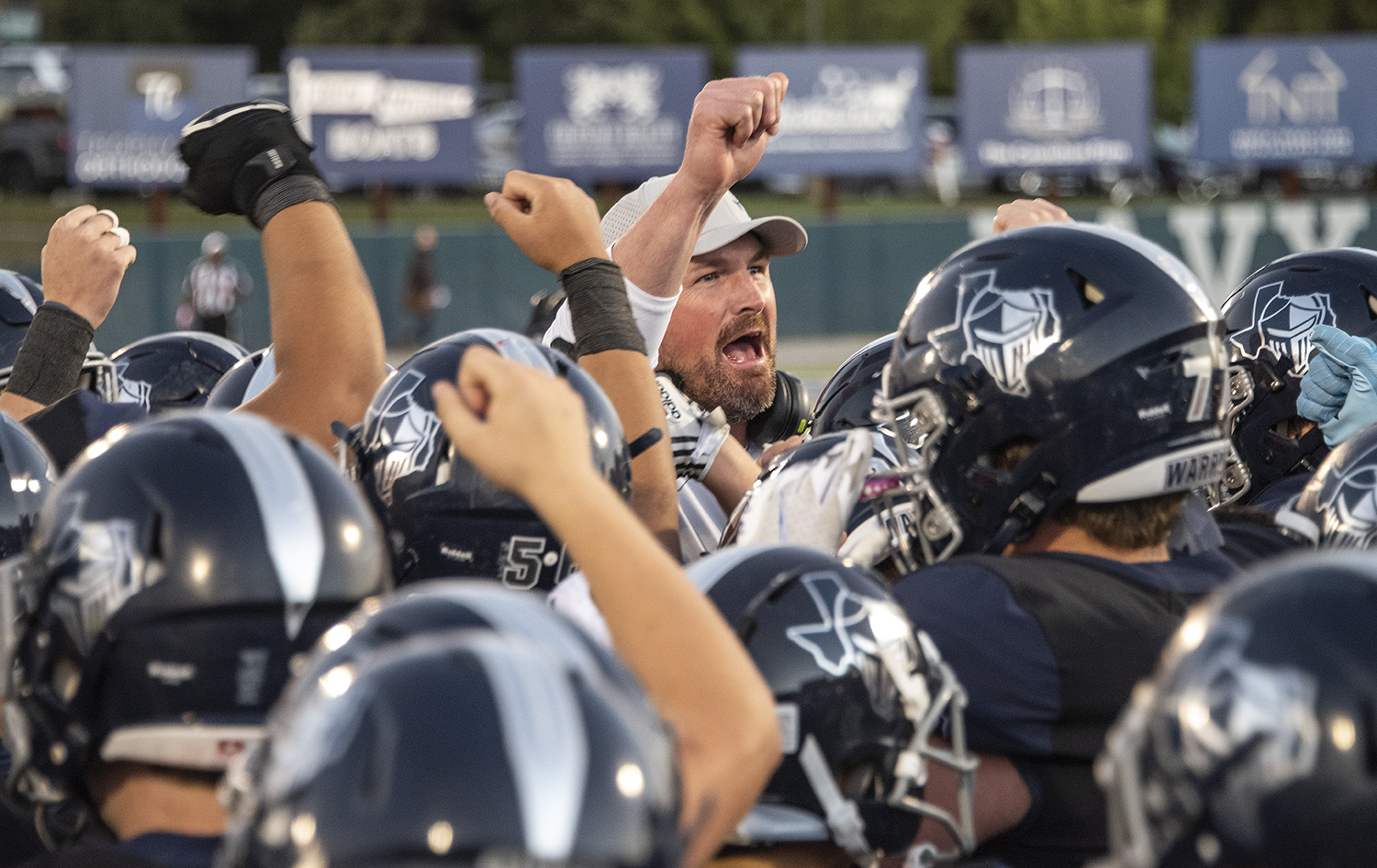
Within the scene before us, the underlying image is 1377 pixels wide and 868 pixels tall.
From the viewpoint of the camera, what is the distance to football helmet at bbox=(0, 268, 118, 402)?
4.29 meters

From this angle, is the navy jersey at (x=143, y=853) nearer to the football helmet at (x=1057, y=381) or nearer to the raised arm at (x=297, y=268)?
the raised arm at (x=297, y=268)

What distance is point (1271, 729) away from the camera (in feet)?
5.05

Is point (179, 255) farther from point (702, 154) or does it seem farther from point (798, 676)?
point (798, 676)

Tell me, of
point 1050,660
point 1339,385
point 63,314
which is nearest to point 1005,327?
point 1050,660

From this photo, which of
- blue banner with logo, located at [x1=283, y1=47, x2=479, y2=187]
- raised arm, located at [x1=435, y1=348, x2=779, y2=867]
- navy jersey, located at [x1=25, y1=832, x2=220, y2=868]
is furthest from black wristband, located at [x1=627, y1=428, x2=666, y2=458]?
blue banner with logo, located at [x1=283, y1=47, x2=479, y2=187]

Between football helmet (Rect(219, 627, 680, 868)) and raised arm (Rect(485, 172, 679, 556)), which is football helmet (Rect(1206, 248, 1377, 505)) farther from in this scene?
football helmet (Rect(219, 627, 680, 868))

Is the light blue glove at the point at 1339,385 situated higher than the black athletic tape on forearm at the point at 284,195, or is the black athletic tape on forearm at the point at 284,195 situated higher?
the black athletic tape on forearm at the point at 284,195

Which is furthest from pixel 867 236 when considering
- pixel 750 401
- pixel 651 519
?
pixel 651 519

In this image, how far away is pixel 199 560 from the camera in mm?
2049

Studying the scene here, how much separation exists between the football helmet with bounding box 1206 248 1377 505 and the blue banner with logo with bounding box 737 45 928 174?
20625 millimetres

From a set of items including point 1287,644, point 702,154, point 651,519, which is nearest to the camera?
point 1287,644

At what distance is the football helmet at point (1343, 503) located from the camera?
119 inches

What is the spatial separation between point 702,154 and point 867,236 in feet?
66.9

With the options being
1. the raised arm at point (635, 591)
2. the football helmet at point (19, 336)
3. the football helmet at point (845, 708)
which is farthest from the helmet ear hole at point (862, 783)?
the football helmet at point (19, 336)
